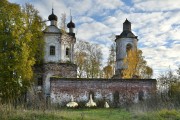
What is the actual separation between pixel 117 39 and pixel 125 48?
5.95 feet

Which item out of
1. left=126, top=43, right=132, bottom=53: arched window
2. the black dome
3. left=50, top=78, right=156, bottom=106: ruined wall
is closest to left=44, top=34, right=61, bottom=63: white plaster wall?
the black dome

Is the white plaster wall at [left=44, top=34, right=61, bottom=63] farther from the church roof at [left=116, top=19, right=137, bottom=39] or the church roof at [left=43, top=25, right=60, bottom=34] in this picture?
the church roof at [left=116, top=19, right=137, bottom=39]

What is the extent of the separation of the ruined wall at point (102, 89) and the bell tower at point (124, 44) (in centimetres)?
1085

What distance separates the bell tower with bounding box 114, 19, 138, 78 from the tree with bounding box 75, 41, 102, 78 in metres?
5.90

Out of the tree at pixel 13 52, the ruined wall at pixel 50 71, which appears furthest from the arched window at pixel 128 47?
the tree at pixel 13 52

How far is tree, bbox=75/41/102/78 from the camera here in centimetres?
4834

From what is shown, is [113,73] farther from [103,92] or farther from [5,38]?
[5,38]

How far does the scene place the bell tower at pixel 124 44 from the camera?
4225 cm

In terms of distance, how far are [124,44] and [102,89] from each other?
12.7 metres

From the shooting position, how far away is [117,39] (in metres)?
43.4

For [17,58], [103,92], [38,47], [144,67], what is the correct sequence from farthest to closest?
[144,67]
[38,47]
[103,92]
[17,58]

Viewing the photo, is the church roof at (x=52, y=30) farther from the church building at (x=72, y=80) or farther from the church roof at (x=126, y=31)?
the church roof at (x=126, y=31)

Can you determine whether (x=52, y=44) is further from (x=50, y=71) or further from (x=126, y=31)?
(x=126, y=31)

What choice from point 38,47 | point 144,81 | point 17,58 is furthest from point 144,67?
point 17,58
